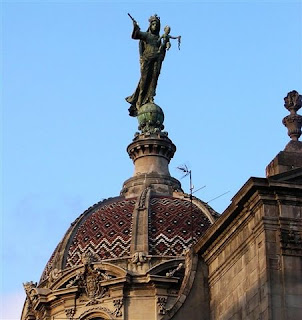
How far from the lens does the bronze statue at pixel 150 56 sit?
63.5m

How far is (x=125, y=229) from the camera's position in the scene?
57094 mm

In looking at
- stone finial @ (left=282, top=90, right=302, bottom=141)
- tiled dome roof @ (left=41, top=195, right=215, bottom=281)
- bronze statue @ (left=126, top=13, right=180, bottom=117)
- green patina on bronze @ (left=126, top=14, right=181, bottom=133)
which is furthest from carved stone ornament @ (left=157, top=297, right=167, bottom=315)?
stone finial @ (left=282, top=90, right=302, bottom=141)

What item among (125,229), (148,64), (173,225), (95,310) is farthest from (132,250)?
(148,64)

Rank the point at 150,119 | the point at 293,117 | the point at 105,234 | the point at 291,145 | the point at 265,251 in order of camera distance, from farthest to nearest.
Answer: the point at 150,119 < the point at 105,234 < the point at 293,117 < the point at 291,145 < the point at 265,251

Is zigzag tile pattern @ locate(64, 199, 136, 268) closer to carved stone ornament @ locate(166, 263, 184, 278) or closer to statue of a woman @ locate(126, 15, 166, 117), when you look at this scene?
carved stone ornament @ locate(166, 263, 184, 278)

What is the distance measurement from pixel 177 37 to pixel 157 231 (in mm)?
11251

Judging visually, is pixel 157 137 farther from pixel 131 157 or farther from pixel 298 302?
pixel 298 302

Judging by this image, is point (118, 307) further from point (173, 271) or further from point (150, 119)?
point (150, 119)

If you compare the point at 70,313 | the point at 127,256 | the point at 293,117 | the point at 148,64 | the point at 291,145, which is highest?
the point at 148,64

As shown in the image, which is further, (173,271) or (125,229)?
(125,229)

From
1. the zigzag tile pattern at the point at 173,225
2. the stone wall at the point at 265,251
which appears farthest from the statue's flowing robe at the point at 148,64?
the stone wall at the point at 265,251

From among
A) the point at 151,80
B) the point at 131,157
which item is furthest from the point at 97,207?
the point at 151,80

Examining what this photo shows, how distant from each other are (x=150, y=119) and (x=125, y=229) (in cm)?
720

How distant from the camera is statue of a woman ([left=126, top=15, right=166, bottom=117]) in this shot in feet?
208
